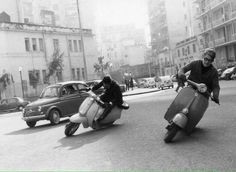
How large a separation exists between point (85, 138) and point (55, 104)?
521cm

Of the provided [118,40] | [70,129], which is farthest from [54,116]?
[118,40]

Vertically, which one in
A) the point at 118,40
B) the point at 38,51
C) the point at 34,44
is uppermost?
the point at 118,40

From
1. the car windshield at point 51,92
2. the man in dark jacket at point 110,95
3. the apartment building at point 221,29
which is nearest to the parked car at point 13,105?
the car windshield at point 51,92

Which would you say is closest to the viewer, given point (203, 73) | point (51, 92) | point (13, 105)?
point (203, 73)

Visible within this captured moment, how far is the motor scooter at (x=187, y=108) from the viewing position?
284 inches

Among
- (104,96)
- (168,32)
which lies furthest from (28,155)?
(168,32)

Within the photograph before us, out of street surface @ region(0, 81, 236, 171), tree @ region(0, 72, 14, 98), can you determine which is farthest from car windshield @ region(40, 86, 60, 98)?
tree @ region(0, 72, 14, 98)

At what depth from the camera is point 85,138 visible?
9.23 metres

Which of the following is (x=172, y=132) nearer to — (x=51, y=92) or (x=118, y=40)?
(x=51, y=92)

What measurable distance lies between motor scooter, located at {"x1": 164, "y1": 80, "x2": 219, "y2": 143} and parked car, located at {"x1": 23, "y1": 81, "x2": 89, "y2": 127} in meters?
6.90

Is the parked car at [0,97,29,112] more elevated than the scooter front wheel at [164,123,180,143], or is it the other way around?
the scooter front wheel at [164,123,180,143]

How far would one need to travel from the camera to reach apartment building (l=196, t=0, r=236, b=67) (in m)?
54.9

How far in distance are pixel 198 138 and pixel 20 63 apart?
38524 mm

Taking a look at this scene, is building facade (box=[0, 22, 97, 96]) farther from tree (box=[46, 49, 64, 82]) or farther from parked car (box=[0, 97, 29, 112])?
parked car (box=[0, 97, 29, 112])
